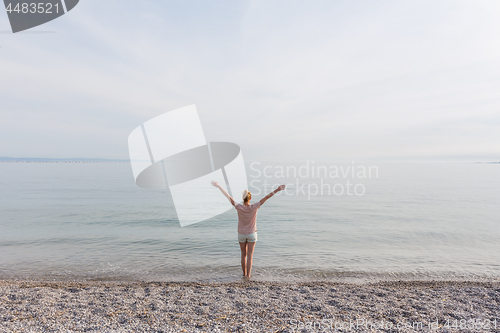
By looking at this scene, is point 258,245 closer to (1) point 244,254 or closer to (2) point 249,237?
(1) point 244,254

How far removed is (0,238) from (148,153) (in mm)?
10694

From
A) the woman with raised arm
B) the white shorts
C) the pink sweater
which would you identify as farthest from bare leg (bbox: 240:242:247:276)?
the pink sweater

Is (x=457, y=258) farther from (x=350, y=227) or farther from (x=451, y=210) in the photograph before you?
(x=451, y=210)

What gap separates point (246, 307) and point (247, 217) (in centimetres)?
262

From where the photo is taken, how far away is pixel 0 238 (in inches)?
551

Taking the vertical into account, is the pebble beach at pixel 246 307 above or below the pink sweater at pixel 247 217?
below

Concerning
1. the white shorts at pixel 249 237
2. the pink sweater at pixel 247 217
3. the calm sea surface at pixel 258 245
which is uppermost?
the pink sweater at pixel 247 217

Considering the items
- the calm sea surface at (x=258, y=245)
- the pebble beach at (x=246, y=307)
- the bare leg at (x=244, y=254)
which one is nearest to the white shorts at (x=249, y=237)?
the bare leg at (x=244, y=254)

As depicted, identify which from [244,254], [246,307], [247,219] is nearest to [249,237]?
[247,219]

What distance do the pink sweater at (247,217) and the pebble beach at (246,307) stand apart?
1579 millimetres

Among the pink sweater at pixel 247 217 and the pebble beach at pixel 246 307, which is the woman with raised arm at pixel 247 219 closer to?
the pink sweater at pixel 247 217

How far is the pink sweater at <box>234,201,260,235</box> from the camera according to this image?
26.8 ft

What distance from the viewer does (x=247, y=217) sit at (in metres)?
8.23

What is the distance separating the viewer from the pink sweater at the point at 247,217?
816cm
